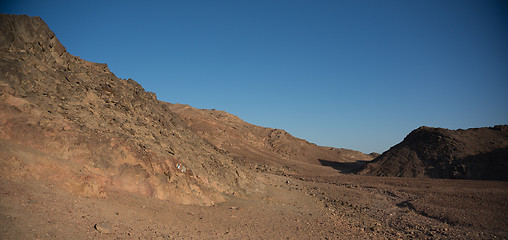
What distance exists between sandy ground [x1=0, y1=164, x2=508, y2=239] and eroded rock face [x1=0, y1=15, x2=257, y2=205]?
71 centimetres

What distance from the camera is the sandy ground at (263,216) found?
6446 millimetres

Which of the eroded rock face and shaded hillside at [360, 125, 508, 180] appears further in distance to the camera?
shaded hillside at [360, 125, 508, 180]

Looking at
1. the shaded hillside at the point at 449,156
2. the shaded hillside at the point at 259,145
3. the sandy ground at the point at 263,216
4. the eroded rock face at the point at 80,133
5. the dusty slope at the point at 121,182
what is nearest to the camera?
the sandy ground at the point at 263,216

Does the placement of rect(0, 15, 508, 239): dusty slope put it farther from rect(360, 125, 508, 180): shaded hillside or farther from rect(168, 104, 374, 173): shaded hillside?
rect(168, 104, 374, 173): shaded hillside

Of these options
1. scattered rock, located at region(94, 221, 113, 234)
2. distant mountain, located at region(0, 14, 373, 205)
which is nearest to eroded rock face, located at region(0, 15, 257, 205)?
distant mountain, located at region(0, 14, 373, 205)

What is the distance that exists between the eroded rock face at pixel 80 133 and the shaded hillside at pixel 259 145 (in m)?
26.5

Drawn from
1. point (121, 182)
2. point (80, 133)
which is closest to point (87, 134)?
point (80, 133)

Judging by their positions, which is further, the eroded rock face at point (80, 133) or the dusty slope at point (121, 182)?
the eroded rock face at point (80, 133)

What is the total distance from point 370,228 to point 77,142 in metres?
12.4

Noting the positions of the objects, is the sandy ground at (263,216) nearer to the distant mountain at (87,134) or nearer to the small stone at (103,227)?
the small stone at (103,227)

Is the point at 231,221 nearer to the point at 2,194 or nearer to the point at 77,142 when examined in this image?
the point at 77,142

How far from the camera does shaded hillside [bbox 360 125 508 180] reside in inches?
1206

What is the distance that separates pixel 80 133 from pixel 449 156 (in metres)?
38.8

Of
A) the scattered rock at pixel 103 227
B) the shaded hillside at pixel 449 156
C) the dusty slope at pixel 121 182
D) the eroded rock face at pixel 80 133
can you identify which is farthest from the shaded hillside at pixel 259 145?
the scattered rock at pixel 103 227
